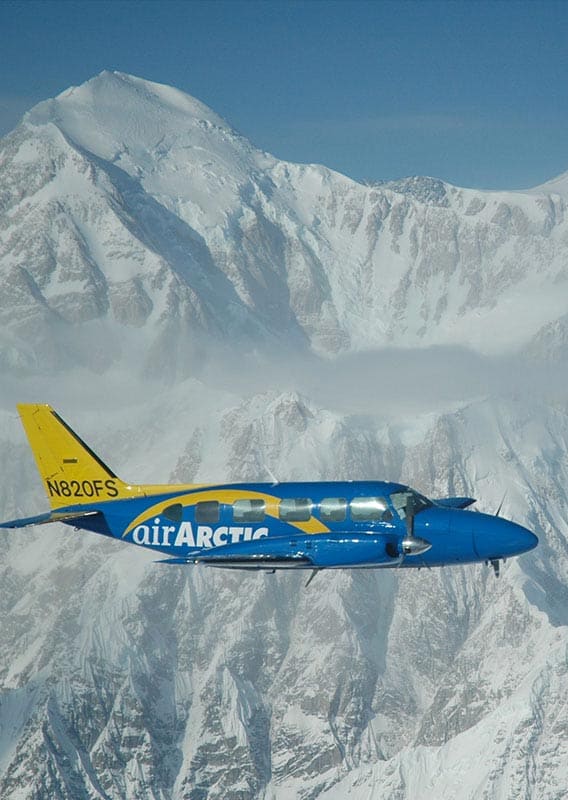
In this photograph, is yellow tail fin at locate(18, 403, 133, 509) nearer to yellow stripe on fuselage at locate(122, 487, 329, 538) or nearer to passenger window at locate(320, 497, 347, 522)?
yellow stripe on fuselage at locate(122, 487, 329, 538)

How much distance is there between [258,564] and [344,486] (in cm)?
651

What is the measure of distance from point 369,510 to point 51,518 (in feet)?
63.4

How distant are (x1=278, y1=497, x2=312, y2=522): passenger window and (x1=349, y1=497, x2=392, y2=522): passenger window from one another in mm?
2481

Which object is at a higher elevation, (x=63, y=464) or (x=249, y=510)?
(x=63, y=464)

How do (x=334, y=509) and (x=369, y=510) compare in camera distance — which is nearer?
(x=369, y=510)

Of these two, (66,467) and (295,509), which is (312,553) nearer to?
(295,509)

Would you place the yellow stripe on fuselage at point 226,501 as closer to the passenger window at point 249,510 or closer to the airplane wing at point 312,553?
the passenger window at point 249,510

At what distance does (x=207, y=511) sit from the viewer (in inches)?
3034

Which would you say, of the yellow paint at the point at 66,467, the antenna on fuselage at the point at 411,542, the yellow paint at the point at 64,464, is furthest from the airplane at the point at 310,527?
the yellow paint at the point at 64,464

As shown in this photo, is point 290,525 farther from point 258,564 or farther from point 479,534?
point 479,534

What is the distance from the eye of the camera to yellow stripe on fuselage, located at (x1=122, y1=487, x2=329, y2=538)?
74312 mm

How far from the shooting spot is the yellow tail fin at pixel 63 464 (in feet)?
278

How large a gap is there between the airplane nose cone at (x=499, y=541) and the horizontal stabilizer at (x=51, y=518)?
24357 mm

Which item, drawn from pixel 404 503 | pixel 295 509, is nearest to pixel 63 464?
pixel 295 509
